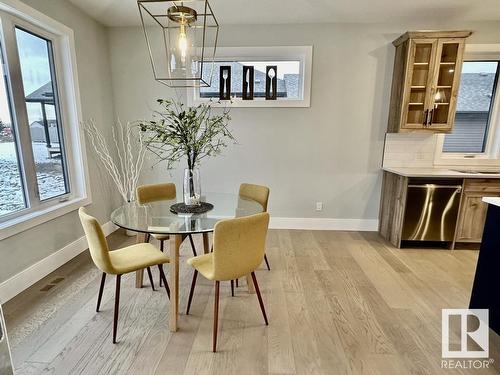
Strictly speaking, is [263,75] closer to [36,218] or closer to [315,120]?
[315,120]

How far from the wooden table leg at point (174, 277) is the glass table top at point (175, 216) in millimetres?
97

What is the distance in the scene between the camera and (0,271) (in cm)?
213

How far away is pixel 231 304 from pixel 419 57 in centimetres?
337

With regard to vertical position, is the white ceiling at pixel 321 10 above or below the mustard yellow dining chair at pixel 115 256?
above

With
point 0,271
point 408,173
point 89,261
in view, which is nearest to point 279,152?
point 408,173

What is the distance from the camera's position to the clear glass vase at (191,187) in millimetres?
2160

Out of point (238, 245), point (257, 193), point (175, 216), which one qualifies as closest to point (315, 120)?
point (257, 193)

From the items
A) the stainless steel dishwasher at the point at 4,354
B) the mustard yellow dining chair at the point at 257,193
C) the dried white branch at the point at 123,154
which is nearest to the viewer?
the stainless steel dishwasher at the point at 4,354

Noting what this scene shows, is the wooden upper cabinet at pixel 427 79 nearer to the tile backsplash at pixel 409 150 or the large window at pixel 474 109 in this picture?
the tile backsplash at pixel 409 150

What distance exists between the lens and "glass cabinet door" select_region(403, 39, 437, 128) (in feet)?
9.91

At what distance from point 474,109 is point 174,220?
3938 millimetres

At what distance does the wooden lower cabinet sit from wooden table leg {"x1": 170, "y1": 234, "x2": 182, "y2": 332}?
315cm

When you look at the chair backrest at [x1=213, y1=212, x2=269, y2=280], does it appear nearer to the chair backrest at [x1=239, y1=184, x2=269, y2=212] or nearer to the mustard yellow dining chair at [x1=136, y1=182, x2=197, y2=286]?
the chair backrest at [x1=239, y1=184, x2=269, y2=212]

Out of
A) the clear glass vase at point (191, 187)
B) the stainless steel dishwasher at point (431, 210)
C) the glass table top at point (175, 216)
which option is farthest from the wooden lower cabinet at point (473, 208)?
the clear glass vase at point (191, 187)
